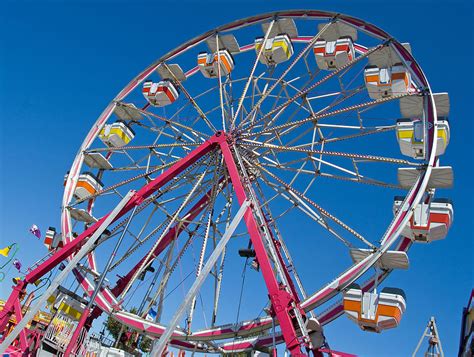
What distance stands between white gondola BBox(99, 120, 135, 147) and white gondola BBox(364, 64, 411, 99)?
728 cm

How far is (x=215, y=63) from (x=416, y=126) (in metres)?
6.40

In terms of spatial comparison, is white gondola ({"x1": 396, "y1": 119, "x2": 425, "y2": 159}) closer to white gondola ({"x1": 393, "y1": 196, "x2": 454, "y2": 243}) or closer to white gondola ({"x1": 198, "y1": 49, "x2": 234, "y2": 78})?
white gondola ({"x1": 393, "y1": 196, "x2": 454, "y2": 243})

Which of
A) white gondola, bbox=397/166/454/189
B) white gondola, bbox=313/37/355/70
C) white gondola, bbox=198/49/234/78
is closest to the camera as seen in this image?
white gondola, bbox=397/166/454/189

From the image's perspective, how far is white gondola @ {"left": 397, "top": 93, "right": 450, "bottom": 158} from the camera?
1092cm

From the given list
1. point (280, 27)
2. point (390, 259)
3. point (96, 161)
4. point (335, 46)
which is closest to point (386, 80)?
point (335, 46)

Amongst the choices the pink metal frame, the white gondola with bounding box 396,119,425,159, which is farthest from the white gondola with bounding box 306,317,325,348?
the white gondola with bounding box 396,119,425,159

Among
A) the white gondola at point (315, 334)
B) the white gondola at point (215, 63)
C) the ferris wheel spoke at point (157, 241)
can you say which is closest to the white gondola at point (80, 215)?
the ferris wheel spoke at point (157, 241)

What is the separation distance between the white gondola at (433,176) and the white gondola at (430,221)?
37cm

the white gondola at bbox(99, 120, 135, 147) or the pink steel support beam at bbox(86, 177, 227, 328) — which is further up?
the white gondola at bbox(99, 120, 135, 147)

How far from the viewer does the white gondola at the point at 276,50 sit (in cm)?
1434

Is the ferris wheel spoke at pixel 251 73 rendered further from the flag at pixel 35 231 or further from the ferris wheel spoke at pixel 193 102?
the flag at pixel 35 231

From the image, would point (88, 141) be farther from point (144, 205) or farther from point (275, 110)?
point (275, 110)

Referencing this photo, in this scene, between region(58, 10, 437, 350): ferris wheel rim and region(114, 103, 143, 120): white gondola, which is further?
region(114, 103, 143, 120): white gondola

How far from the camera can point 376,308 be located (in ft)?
31.1
